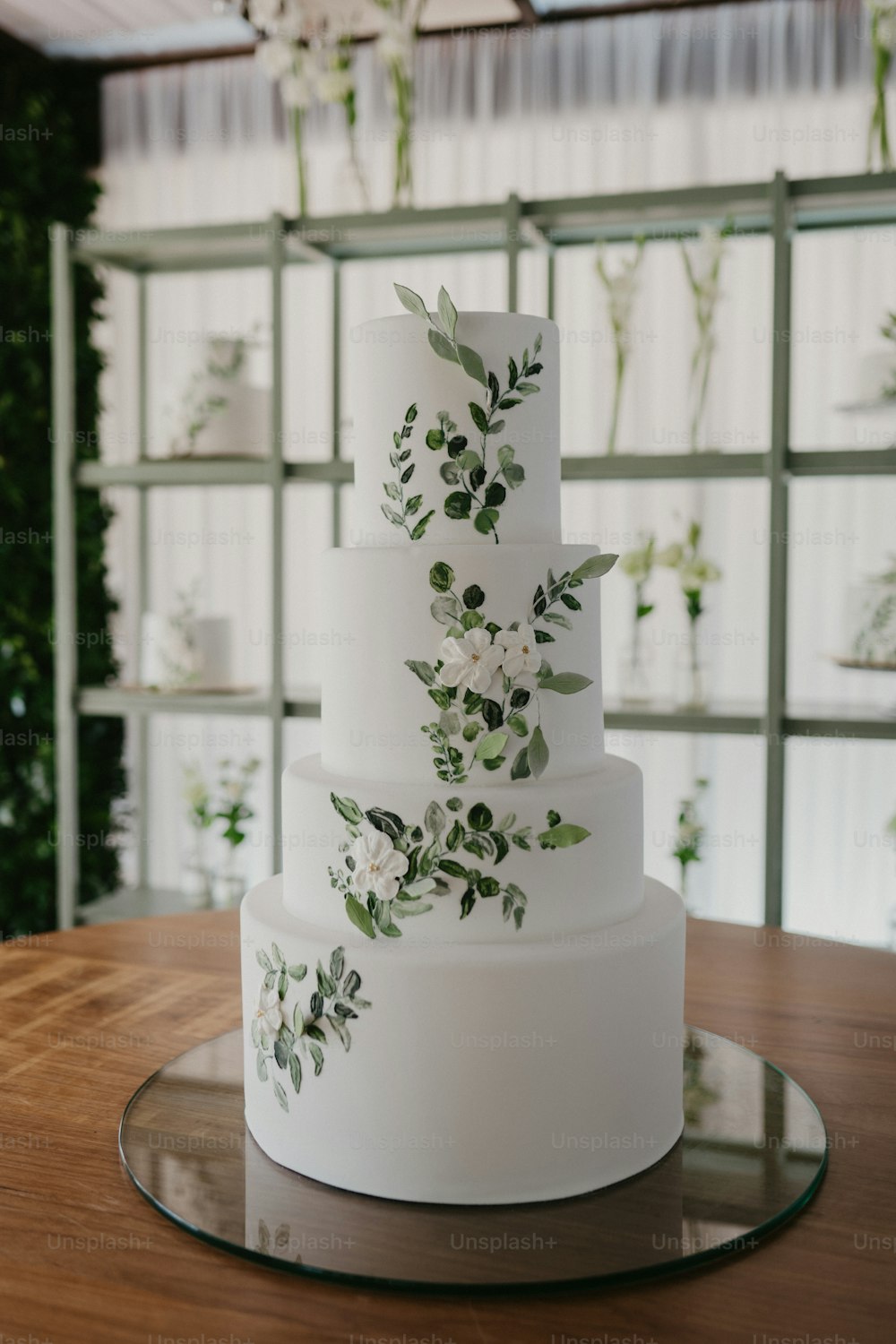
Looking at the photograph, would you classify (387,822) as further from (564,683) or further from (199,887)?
(199,887)

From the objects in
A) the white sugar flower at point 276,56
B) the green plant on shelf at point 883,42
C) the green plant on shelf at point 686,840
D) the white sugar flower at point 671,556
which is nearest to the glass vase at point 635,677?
the white sugar flower at point 671,556

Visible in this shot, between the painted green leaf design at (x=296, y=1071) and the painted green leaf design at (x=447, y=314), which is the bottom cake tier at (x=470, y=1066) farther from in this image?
the painted green leaf design at (x=447, y=314)

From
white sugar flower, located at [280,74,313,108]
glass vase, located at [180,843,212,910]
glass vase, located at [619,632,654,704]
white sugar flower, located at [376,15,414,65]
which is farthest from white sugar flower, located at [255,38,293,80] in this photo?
glass vase, located at [180,843,212,910]

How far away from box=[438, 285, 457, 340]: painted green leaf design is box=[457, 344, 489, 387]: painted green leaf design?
0.01 m

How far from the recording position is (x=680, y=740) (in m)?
3.45

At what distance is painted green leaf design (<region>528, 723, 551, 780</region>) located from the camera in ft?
3.23

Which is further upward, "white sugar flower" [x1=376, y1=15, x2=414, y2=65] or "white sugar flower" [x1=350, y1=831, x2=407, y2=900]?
"white sugar flower" [x1=376, y1=15, x2=414, y2=65]

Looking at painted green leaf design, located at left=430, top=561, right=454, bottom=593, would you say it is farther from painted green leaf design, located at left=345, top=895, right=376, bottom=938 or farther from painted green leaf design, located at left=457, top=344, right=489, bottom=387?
painted green leaf design, located at left=345, top=895, right=376, bottom=938

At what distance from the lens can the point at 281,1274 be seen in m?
0.81

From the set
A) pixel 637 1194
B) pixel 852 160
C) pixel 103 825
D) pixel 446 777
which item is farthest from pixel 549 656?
pixel 103 825

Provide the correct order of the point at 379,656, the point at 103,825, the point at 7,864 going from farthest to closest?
the point at 103,825, the point at 7,864, the point at 379,656

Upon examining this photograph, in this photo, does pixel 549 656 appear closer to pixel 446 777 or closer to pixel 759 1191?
pixel 446 777

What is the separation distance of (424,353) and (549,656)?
0.90 feet

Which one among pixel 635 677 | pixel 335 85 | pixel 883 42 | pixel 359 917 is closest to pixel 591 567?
pixel 359 917
